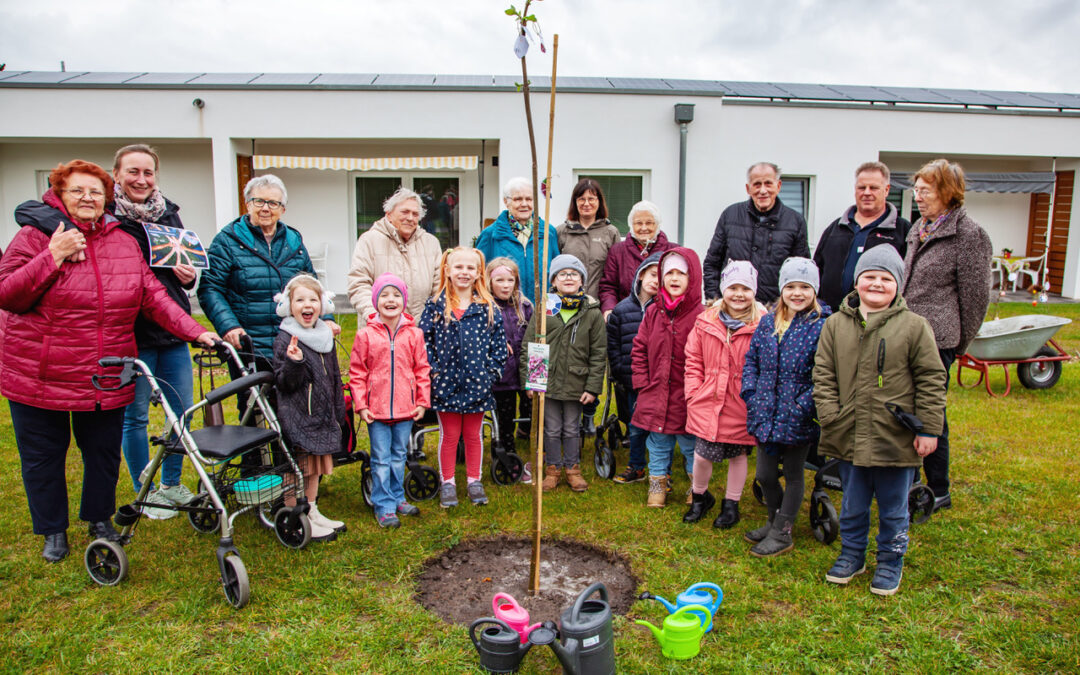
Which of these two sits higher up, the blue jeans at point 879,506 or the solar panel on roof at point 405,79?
the solar panel on roof at point 405,79

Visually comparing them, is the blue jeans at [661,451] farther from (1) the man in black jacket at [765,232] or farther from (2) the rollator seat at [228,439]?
(2) the rollator seat at [228,439]

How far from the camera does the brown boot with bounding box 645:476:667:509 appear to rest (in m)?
4.38

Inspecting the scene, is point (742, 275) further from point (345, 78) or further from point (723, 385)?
point (345, 78)

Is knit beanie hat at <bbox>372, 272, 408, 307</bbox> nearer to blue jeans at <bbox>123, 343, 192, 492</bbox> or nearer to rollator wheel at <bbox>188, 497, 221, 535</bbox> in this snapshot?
blue jeans at <bbox>123, 343, 192, 492</bbox>

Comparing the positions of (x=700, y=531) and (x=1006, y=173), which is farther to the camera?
(x=1006, y=173)

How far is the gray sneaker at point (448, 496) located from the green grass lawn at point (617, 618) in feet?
0.24

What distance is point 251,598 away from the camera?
10.7 ft

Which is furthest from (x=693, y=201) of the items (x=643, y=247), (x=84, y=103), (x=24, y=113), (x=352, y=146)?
(x=24, y=113)

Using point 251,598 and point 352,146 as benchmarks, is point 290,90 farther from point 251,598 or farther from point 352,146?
point 251,598

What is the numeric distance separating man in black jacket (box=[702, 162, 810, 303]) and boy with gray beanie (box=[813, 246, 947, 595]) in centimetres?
126

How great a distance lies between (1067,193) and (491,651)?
17.0 meters

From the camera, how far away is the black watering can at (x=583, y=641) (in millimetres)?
2402

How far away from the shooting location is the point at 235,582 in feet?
10.4

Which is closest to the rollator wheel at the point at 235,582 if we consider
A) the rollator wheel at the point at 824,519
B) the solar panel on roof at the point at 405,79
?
the rollator wheel at the point at 824,519
